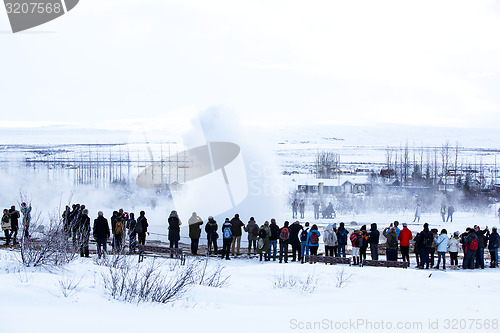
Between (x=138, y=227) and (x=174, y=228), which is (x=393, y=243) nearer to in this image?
(x=174, y=228)

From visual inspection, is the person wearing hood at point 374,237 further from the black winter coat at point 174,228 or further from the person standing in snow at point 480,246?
the black winter coat at point 174,228

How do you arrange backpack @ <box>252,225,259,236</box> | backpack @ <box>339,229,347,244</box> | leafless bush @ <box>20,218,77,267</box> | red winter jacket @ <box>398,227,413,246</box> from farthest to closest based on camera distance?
backpack @ <box>252,225,259,236</box> → backpack @ <box>339,229,347,244</box> → red winter jacket @ <box>398,227,413,246</box> → leafless bush @ <box>20,218,77,267</box>

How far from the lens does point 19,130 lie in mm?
169625

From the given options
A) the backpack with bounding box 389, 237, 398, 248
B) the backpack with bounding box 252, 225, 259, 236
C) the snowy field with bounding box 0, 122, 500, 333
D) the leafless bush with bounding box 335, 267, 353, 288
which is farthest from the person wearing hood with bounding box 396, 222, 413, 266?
the backpack with bounding box 252, 225, 259, 236

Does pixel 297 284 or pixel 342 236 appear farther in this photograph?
Answer: pixel 342 236

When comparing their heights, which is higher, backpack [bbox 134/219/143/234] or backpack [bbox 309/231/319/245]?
backpack [bbox 134/219/143/234]

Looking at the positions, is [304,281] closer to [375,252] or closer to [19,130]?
[375,252]

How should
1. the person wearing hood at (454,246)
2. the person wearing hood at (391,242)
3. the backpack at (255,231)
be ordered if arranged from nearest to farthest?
the person wearing hood at (391,242) → the person wearing hood at (454,246) → the backpack at (255,231)

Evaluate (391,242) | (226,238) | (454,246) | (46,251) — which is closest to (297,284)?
(391,242)

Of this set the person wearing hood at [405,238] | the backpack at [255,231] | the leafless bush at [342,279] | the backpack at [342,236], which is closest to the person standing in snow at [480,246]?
the person wearing hood at [405,238]

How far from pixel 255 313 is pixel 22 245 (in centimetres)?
480

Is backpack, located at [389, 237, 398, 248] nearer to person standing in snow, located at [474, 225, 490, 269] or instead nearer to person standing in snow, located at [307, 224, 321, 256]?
person standing in snow, located at [307, 224, 321, 256]

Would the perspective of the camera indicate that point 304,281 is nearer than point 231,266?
Yes

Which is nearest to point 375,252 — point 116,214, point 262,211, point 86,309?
point 116,214
